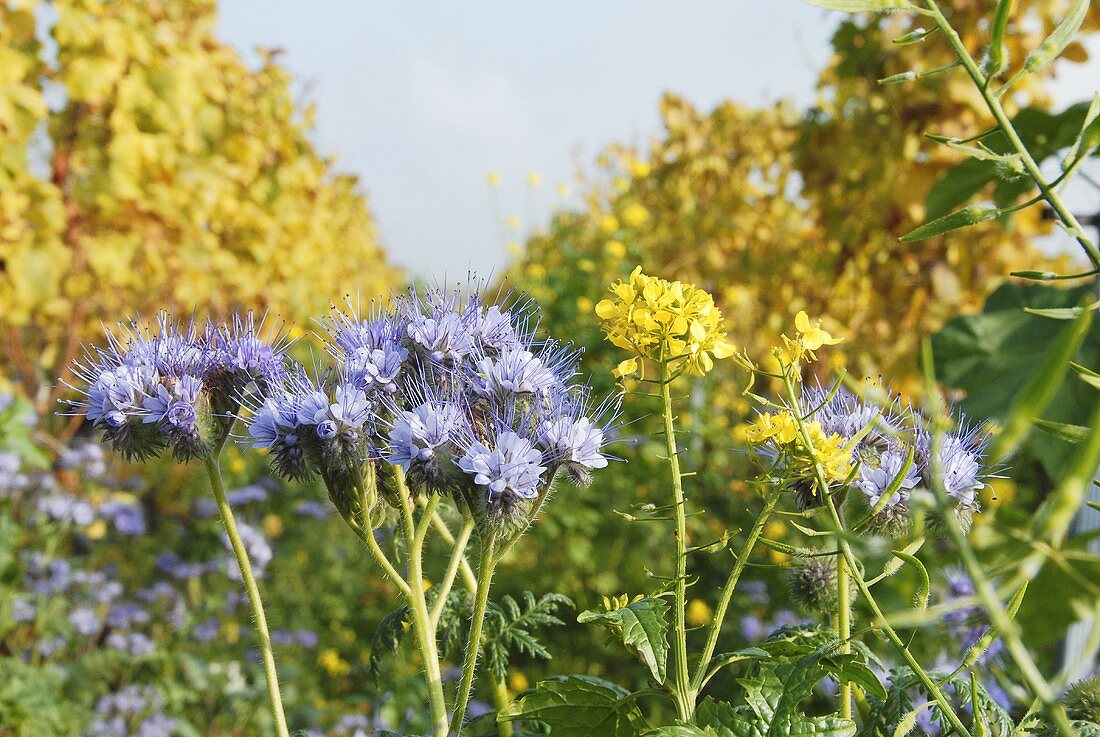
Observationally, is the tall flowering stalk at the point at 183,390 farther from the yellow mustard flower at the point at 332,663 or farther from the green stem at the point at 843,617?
the yellow mustard flower at the point at 332,663

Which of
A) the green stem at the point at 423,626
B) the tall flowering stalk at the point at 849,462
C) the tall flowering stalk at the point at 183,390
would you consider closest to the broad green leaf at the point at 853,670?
the tall flowering stalk at the point at 849,462

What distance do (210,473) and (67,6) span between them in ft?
14.1

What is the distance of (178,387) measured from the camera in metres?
1.33

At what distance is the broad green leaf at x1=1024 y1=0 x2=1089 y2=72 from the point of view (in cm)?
80

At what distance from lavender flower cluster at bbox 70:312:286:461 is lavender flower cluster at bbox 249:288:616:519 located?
0.35 feet

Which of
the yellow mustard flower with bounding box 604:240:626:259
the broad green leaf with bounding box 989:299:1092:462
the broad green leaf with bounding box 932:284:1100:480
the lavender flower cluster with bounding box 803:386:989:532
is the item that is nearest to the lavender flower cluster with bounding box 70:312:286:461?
the lavender flower cluster with bounding box 803:386:989:532

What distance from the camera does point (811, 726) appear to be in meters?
0.98

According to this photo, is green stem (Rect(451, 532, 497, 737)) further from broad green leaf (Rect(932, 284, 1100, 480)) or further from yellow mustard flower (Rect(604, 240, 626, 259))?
yellow mustard flower (Rect(604, 240, 626, 259))

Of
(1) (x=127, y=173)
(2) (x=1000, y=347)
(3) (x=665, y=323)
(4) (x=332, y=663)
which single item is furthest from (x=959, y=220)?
(1) (x=127, y=173)

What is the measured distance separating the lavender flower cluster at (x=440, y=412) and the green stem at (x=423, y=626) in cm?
5

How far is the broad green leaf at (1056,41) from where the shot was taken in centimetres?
80

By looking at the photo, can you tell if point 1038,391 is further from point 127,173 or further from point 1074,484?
point 127,173

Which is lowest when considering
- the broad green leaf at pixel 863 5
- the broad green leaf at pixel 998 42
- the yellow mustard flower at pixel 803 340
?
the yellow mustard flower at pixel 803 340

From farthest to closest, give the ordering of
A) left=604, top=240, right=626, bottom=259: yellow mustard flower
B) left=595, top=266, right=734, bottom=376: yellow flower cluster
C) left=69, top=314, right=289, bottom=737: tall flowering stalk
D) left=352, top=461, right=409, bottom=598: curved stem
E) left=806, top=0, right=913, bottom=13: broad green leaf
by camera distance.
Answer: left=604, top=240, right=626, bottom=259: yellow mustard flower, left=69, top=314, right=289, bottom=737: tall flowering stalk, left=352, top=461, right=409, bottom=598: curved stem, left=595, top=266, right=734, bottom=376: yellow flower cluster, left=806, top=0, right=913, bottom=13: broad green leaf
